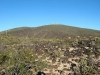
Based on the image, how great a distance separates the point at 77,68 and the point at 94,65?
198cm

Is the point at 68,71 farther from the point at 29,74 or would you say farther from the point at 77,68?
the point at 29,74

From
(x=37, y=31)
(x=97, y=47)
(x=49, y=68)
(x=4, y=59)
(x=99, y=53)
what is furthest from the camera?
→ (x=37, y=31)

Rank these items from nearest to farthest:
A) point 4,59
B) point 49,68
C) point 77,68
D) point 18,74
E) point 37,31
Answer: point 18,74, point 4,59, point 77,68, point 49,68, point 37,31

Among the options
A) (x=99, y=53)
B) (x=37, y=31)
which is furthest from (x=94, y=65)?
(x=37, y=31)

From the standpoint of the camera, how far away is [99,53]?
2738cm

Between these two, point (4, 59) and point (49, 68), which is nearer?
point (4, 59)

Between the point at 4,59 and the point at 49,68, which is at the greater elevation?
the point at 4,59

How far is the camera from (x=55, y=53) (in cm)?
2797

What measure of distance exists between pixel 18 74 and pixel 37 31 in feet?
275

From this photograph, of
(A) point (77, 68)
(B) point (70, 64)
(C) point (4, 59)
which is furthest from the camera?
(B) point (70, 64)

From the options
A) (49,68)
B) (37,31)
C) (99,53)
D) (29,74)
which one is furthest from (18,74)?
(37,31)

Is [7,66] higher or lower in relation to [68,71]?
higher

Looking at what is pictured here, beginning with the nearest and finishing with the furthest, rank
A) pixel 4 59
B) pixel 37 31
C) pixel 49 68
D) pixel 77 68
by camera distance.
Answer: pixel 4 59 → pixel 77 68 → pixel 49 68 → pixel 37 31

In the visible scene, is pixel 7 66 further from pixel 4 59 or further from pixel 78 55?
pixel 78 55
